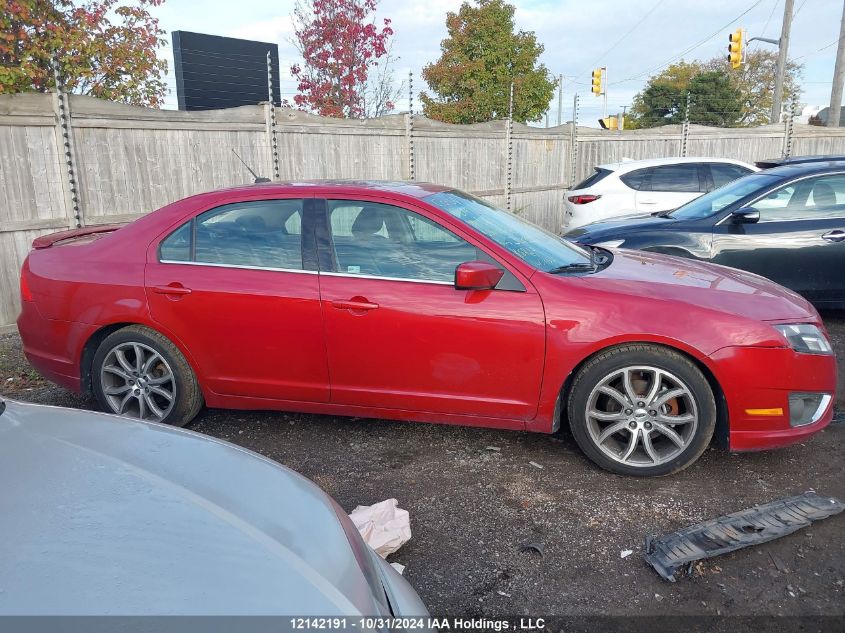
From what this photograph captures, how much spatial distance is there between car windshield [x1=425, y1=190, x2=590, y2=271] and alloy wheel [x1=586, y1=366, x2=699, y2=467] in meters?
0.77

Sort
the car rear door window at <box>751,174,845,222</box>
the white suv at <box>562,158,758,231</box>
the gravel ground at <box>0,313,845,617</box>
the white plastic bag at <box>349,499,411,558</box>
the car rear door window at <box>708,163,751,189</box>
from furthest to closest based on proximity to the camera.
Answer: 1. the car rear door window at <box>708,163,751,189</box>
2. the white suv at <box>562,158,758,231</box>
3. the car rear door window at <box>751,174,845,222</box>
4. the white plastic bag at <box>349,499,411,558</box>
5. the gravel ground at <box>0,313,845,617</box>

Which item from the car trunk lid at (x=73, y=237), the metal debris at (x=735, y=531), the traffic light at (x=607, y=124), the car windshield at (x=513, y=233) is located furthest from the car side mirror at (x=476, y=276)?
the traffic light at (x=607, y=124)

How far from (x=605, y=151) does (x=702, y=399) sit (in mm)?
12860

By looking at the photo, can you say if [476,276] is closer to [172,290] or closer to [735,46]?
[172,290]

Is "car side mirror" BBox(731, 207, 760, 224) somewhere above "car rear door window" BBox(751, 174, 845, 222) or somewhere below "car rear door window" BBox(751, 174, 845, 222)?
below

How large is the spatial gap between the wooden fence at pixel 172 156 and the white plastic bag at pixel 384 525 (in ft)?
17.4

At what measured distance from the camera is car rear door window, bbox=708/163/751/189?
412 inches

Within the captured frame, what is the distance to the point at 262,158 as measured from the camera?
28.7ft

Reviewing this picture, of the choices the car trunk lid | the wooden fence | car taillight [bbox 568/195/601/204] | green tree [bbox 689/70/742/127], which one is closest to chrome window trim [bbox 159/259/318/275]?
the car trunk lid

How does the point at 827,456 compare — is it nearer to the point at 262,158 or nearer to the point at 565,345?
the point at 565,345

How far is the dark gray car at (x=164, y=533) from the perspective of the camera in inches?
53.8

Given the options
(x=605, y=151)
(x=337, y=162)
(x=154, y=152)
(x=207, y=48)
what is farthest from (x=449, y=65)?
(x=154, y=152)

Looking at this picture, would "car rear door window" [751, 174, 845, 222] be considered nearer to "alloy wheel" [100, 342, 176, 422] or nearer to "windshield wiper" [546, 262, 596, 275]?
"windshield wiper" [546, 262, 596, 275]

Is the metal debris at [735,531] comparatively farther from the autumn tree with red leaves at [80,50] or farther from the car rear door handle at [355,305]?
the autumn tree with red leaves at [80,50]
